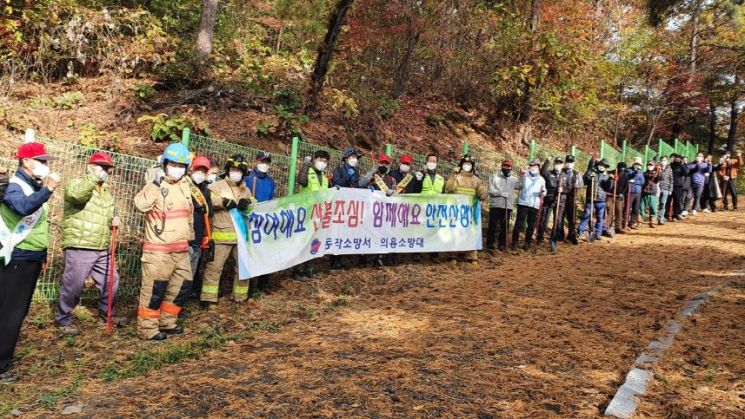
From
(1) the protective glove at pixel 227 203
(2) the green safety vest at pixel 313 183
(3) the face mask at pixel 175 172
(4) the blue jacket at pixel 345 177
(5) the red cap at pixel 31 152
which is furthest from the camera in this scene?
(4) the blue jacket at pixel 345 177

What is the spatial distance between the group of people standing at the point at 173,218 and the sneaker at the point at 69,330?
0.05 feet

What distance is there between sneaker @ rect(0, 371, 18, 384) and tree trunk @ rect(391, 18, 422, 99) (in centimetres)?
1389

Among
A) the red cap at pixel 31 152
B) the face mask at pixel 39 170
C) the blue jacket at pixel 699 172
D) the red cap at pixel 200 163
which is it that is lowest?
the face mask at pixel 39 170

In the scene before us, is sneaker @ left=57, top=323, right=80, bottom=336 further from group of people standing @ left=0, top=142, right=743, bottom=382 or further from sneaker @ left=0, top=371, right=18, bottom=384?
sneaker @ left=0, top=371, right=18, bottom=384

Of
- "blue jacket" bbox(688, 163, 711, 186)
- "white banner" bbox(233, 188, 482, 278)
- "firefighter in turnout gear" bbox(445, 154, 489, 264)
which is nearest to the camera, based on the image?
"white banner" bbox(233, 188, 482, 278)

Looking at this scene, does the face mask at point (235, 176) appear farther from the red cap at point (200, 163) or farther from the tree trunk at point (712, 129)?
the tree trunk at point (712, 129)

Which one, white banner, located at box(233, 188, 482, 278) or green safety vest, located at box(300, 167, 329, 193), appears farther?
green safety vest, located at box(300, 167, 329, 193)

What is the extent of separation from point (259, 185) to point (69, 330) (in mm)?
2961

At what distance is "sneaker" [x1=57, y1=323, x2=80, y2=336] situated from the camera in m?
5.31

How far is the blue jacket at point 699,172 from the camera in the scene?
50.6 feet

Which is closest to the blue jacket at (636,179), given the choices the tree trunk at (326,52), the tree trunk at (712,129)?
the tree trunk at (326,52)

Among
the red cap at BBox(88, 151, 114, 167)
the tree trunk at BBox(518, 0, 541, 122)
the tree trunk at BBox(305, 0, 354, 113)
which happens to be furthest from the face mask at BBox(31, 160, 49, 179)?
the tree trunk at BBox(518, 0, 541, 122)

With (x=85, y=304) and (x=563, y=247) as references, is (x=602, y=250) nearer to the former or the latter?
(x=563, y=247)

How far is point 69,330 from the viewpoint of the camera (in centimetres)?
534
